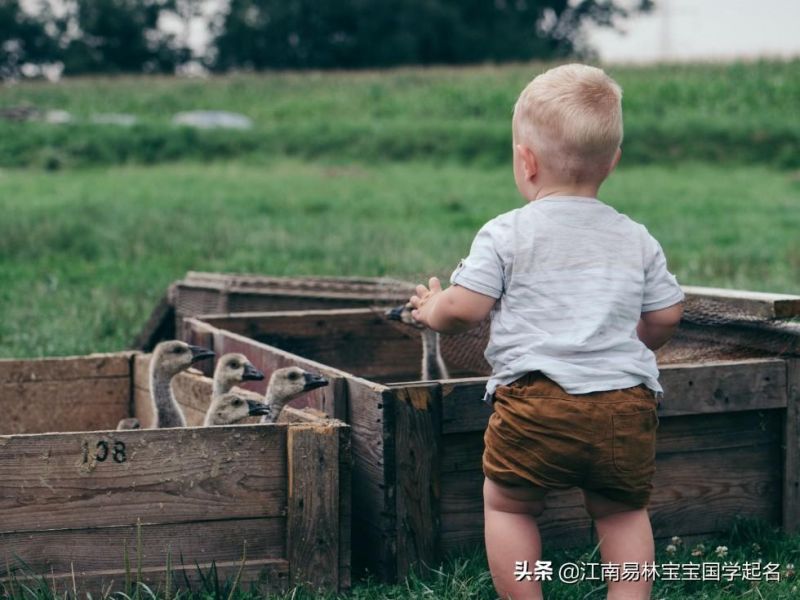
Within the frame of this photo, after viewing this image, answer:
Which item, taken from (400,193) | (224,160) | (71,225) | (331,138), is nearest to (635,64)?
(331,138)

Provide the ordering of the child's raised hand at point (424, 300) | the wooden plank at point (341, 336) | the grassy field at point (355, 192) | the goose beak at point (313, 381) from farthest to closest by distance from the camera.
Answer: the grassy field at point (355, 192)
the wooden plank at point (341, 336)
the goose beak at point (313, 381)
the child's raised hand at point (424, 300)

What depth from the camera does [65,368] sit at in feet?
17.5

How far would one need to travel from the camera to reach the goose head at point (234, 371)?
4.44 meters

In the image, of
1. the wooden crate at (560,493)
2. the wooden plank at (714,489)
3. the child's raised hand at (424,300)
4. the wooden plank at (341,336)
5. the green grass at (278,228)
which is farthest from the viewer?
the green grass at (278,228)

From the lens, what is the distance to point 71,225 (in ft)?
41.0

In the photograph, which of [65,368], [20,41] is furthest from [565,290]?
[20,41]

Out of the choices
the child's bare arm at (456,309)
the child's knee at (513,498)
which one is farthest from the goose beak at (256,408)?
the child's knee at (513,498)

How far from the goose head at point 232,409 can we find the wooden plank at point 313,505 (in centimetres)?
54

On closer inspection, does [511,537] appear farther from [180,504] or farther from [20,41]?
[20,41]

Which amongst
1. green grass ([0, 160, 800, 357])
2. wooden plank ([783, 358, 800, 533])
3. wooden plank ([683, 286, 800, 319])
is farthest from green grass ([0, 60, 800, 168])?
wooden plank ([783, 358, 800, 533])

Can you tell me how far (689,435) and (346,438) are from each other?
4.25 feet

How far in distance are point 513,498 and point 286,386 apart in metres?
1.12

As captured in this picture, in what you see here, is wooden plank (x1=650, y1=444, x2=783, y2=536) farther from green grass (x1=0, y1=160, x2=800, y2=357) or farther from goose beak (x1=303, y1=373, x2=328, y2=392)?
green grass (x1=0, y1=160, x2=800, y2=357)

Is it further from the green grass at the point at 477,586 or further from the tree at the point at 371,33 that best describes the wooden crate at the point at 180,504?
the tree at the point at 371,33
